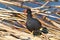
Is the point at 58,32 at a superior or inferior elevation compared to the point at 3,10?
inferior

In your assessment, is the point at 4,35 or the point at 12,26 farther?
the point at 12,26

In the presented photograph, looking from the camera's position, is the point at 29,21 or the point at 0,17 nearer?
the point at 29,21

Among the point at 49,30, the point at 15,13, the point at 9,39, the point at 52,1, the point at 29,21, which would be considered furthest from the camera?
the point at 52,1

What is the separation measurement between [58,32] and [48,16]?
43 cm

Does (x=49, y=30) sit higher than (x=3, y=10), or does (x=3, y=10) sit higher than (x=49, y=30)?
(x=3, y=10)

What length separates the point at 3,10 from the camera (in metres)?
3.72

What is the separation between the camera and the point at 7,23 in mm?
3535

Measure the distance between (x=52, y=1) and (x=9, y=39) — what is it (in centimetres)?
156

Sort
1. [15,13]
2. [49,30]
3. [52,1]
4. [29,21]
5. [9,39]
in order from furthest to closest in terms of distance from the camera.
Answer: [52,1] → [15,13] → [49,30] → [29,21] → [9,39]

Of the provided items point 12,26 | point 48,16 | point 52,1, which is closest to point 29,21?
point 12,26

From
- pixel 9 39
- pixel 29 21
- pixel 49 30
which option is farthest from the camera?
pixel 49 30

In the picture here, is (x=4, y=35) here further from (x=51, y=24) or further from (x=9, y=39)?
(x=51, y=24)

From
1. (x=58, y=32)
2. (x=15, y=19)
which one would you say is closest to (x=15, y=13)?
(x=15, y=19)

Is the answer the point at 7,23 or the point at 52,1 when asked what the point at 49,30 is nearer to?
the point at 7,23
